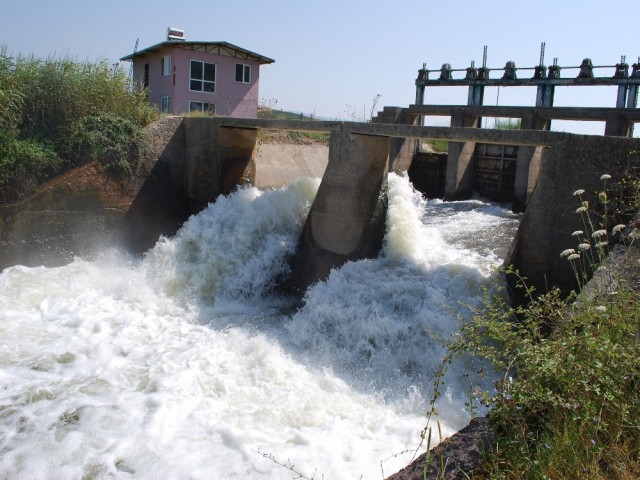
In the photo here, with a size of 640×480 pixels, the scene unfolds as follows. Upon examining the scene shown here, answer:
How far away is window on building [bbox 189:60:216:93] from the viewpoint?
755 inches

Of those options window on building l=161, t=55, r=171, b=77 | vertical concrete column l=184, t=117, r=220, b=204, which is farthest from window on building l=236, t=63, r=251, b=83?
vertical concrete column l=184, t=117, r=220, b=204

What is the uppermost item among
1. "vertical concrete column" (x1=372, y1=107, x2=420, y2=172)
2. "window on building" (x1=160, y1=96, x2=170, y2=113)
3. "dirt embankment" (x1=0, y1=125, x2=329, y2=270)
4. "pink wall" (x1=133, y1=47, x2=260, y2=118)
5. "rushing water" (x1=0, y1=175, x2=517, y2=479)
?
"pink wall" (x1=133, y1=47, x2=260, y2=118)

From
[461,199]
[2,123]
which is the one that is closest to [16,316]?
[2,123]

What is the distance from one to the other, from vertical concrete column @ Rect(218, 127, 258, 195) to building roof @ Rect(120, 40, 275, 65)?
9359 mm

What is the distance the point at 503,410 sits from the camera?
8.40 ft

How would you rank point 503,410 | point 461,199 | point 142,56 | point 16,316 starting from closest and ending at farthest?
point 503,410 → point 16,316 → point 461,199 → point 142,56

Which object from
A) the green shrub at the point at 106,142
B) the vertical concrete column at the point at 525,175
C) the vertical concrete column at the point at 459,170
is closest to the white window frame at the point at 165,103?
the green shrub at the point at 106,142

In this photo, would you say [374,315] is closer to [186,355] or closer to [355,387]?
[355,387]

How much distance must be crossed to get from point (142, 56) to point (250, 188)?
13127mm

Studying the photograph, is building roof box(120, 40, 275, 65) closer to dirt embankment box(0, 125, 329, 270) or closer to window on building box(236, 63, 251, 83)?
window on building box(236, 63, 251, 83)

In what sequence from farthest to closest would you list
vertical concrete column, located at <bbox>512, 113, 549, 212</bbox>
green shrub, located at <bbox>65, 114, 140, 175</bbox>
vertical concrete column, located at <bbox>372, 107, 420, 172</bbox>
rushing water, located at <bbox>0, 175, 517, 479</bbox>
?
1. vertical concrete column, located at <bbox>372, 107, 420, 172</bbox>
2. vertical concrete column, located at <bbox>512, 113, 549, 212</bbox>
3. green shrub, located at <bbox>65, 114, 140, 175</bbox>
4. rushing water, located at <bbox>0, 175, 517, 479</bbox>

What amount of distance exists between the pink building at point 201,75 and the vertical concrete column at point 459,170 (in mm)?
8148

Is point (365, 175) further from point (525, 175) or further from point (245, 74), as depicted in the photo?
point (245, 74)

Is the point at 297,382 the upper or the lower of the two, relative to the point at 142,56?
lower
